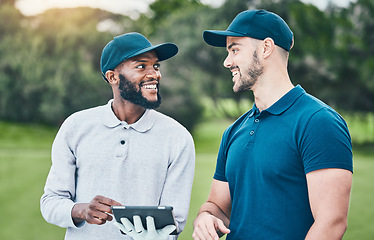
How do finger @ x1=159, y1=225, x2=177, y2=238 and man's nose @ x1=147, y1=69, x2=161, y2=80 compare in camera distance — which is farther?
man's nose @ x1=147, y1=69, x2=161, y2=80

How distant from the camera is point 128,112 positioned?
2.53 metres

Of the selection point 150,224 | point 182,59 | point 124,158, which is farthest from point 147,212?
point 182,59

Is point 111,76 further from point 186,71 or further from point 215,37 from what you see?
point 186,71

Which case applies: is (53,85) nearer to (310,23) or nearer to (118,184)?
(310,23)

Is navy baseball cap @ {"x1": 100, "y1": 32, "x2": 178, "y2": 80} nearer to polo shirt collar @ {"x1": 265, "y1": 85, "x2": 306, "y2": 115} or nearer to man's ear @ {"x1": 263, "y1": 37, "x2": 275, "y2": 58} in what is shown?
man's ear @ {"x1": 263, "y1": 37, "x2": 275, "y2": 58}

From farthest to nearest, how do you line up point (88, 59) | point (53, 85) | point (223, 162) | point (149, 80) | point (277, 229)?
point (88, 59) < point (53, 85) < point (149, 80) < point (223, 162) < point (277, 229)

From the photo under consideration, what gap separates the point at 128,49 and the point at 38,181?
28.3 ft

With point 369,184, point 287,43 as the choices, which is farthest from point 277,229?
point 369,184

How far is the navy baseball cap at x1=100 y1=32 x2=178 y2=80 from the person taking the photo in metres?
2.46

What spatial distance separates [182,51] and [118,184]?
13574mm

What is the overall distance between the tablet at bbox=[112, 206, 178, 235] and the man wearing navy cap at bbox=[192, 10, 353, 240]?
133 mm

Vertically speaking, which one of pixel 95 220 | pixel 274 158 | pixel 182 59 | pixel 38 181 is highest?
pixel 182 59

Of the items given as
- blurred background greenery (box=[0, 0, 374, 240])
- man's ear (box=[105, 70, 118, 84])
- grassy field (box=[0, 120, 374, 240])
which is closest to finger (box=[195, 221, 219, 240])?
man's ear (box=[105, 70, 118, 84])

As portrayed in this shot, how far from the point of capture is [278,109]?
6.22ft
